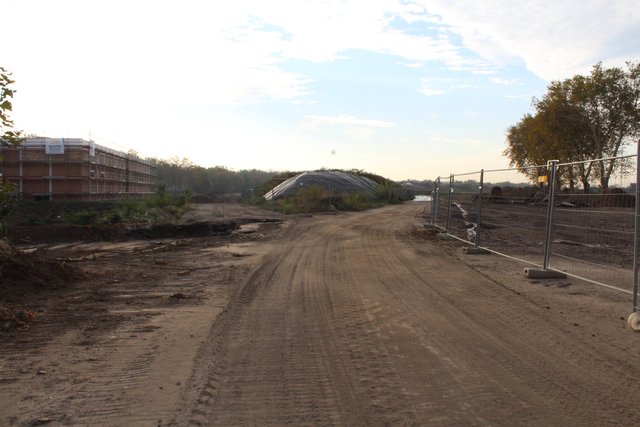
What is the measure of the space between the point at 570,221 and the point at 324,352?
9.01 meters

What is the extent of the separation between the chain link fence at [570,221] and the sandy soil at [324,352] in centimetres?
102

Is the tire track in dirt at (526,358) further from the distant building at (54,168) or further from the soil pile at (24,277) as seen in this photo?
the distant building at (54,168)

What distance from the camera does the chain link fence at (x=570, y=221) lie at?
8789 mm

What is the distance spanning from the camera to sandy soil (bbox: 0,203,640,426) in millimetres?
4070

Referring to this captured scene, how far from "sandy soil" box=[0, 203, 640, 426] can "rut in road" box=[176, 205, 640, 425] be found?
20 mm

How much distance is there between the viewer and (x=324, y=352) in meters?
5.46

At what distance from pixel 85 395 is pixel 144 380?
1.66 feet

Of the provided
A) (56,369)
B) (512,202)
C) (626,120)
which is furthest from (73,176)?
(626,120)

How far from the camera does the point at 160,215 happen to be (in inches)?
1114

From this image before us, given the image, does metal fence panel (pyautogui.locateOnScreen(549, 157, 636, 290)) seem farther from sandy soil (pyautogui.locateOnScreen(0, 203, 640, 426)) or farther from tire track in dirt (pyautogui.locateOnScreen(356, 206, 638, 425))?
tire track in dirt (pyautogui.locateOnScreen(356, 206, 638, 425))

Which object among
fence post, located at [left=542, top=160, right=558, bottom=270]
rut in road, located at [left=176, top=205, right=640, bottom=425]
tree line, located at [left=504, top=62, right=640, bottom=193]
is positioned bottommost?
rut in road, located at [left=176, top=205, right=640, bottom=425]

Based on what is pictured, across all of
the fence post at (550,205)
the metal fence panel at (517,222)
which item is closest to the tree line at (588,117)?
the metal fence panel at (517,222)

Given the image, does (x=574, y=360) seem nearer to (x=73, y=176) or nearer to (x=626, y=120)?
(x=73, y=176)

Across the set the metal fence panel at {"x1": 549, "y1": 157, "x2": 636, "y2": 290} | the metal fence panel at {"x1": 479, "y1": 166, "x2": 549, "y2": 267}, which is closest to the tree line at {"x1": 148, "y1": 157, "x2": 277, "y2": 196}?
the metal fence panel at {"x1": 479, "y1": 166, "x2": 549, "y2": 267}
